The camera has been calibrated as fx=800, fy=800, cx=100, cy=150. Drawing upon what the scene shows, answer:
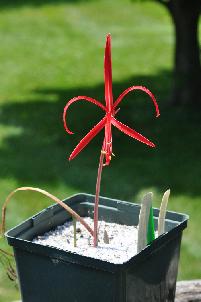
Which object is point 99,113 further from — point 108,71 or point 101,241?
point 108,71

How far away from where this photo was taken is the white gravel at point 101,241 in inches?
123

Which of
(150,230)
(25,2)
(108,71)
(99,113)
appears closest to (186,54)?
(99,113)

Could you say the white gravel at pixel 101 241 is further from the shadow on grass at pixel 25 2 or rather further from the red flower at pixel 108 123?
the shadow on grass at pixel 25 2

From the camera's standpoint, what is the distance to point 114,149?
287 inches

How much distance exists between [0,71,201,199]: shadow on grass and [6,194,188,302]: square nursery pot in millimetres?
2836

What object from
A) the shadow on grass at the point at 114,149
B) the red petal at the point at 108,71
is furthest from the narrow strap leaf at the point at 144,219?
the shadow on grass at the point at 114,149

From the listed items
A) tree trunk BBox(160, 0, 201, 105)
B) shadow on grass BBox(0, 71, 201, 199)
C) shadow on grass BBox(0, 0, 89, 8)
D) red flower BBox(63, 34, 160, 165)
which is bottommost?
shadow on grass BBox(0, 71, 201, 199)

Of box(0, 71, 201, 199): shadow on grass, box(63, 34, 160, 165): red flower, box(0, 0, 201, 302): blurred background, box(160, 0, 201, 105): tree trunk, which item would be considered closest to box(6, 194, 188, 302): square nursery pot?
box(63, 34, 160, 165): red flower

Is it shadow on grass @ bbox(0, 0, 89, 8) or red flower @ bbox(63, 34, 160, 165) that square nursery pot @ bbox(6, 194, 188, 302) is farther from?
shadow on grass @ bbox(0, 0, 89, 8)

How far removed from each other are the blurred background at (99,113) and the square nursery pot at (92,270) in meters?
1.47

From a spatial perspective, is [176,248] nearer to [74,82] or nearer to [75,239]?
[75,239]

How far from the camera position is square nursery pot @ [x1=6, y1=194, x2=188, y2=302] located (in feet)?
9.70

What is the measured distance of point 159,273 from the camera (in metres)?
3.19

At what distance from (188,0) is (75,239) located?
5.28 m
